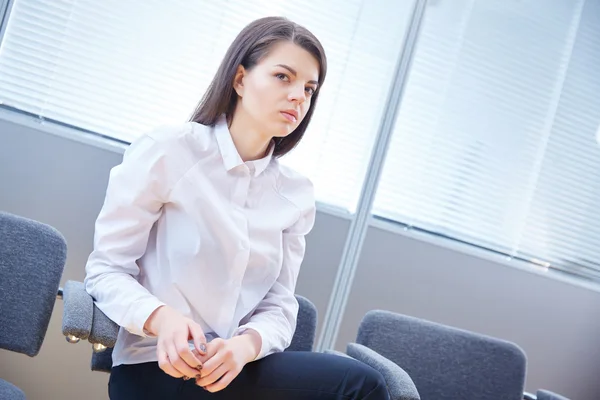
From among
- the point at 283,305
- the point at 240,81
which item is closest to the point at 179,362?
the point at 283,305

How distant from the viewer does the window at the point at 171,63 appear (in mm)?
2404

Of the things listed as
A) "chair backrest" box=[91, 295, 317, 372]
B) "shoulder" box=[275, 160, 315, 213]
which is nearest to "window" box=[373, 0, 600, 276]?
"chair backrest" box=[91, 295, 317, 372]

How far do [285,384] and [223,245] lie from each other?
1.26 ft

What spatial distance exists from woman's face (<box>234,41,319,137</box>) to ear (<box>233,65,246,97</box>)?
0.6 inches

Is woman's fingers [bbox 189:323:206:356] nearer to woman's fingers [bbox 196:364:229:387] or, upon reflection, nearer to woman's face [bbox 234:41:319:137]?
woman's fingers [bbox 196:364:229:387]

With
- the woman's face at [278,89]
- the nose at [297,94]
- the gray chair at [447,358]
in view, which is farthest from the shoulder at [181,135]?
the gray chair at [447,358]

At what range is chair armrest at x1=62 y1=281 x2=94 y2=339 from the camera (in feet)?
4.65

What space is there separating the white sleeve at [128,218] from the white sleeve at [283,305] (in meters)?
0.31

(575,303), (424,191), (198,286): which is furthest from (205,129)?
(575,303)

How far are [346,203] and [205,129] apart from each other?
1.11 meters

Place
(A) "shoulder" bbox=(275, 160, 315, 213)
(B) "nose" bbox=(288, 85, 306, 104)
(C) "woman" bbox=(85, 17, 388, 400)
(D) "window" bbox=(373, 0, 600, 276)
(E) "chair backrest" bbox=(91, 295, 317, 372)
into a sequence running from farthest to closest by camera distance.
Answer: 1. (D) "window" bbox=(373, 0, 600, 276)
2. (E) "chair backrest" bbox=(91, 295, 317, 372)
3. (A) "shoulder" bbox=(275, 160, 315, 213)
4. (B) "nose" bbox=(288, 85, 306, 104)
5. (C) "woman" bbox=(85, 17, 388, 400)

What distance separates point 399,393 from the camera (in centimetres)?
168

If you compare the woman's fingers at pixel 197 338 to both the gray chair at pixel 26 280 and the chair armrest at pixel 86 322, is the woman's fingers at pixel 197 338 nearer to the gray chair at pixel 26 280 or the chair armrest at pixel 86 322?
the chair armrest at pixel 86 322

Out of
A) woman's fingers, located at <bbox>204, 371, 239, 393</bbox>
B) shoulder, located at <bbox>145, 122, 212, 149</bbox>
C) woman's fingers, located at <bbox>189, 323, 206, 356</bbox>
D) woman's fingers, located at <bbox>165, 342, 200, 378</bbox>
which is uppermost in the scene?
shoulder, located at <bbox>145, 122, 212, 149</bbox>
